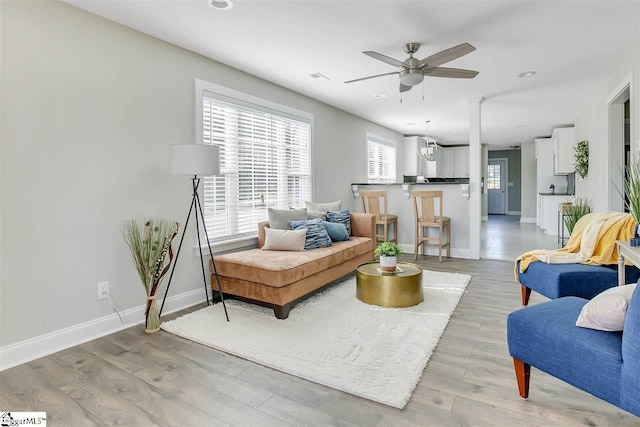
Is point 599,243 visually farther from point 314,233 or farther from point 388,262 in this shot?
point 314,233

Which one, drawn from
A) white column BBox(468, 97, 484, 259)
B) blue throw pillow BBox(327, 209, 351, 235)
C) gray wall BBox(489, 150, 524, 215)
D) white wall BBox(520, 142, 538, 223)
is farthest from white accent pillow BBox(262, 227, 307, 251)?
gray wall BBox(489, 150, 524, 215)

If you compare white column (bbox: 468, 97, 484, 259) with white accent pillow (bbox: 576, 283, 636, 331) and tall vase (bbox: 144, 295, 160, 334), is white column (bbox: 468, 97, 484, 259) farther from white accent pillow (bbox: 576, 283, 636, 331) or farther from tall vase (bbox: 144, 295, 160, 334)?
tall vase (bbox: 144, 295, 160, 334)

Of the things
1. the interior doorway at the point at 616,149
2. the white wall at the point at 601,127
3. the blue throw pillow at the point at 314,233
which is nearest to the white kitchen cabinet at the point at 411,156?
the white wall at the point at 601,127

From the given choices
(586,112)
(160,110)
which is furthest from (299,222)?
(586,112)

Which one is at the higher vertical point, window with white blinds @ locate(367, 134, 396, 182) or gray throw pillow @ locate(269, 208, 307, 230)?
window with white blinds @ locate(367, 134, 396, 182)

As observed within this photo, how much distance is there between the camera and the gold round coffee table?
325 centimetres

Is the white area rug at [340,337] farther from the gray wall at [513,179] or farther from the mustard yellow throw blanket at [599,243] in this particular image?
the gray wall at [513,179]

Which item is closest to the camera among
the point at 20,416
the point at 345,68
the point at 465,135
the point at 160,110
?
the point at 20,416

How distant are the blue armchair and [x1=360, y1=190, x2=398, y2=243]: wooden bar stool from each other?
12.7 feet

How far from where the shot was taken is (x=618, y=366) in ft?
4.66

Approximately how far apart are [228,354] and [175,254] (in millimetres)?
1379

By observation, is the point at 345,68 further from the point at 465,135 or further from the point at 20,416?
the point at 465,135

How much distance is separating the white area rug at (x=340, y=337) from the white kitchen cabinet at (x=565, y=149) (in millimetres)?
5961

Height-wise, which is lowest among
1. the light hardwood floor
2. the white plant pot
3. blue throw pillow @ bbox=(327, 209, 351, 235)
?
the light hardwood floor
